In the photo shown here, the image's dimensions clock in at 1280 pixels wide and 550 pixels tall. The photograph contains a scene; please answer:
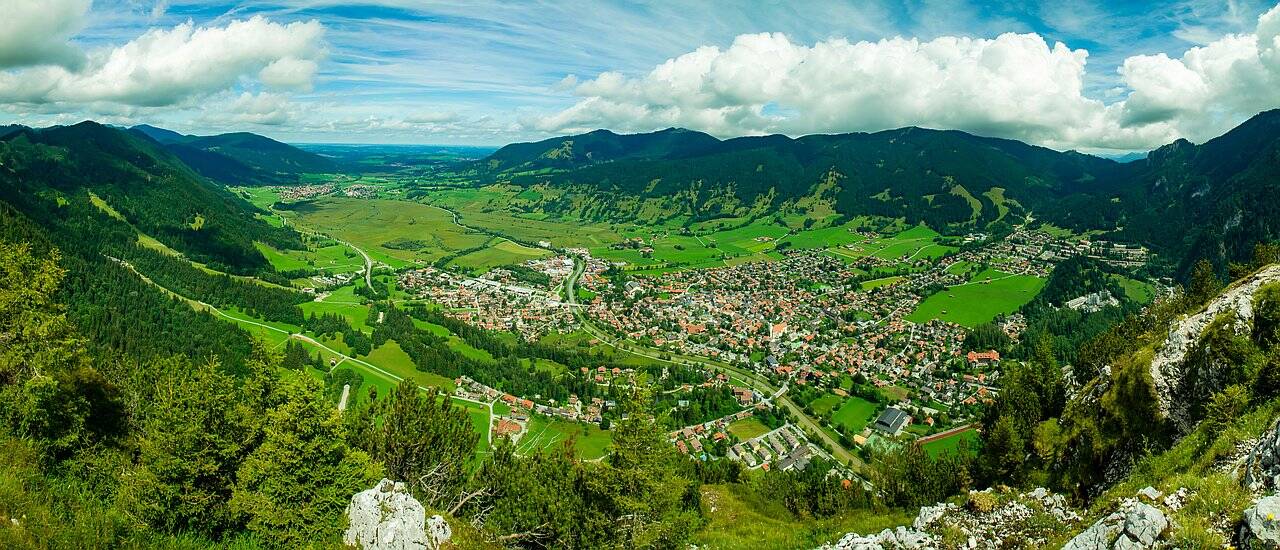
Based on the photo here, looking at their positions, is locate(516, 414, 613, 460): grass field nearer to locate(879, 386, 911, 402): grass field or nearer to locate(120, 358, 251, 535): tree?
locate(879, 386, 911, 402): grass field

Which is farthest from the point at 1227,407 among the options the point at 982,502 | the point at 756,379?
the point at 756,379

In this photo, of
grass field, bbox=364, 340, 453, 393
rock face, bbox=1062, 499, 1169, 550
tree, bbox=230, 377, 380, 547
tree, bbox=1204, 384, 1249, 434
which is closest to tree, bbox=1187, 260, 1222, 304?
tree, bbox=1204, 384, 1249, 434

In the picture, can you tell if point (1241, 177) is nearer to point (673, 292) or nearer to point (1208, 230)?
point (1208, 230)

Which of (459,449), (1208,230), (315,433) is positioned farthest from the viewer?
(1208,230)

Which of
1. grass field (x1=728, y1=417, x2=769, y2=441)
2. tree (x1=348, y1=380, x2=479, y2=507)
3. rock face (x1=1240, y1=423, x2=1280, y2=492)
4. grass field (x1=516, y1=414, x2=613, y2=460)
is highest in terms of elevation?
rock face (x1=1240, y1=423, x2=1280, y2=492)

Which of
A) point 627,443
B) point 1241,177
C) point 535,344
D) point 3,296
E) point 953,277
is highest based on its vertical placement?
point 1241,177

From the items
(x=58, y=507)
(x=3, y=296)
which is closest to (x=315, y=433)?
(x=58, y=507)

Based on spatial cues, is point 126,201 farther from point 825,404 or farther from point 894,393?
point 894,393
